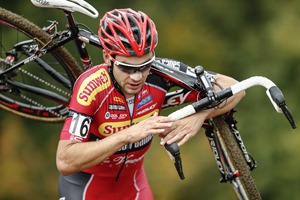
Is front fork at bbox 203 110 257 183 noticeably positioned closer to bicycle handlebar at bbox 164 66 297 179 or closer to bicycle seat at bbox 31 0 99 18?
bicycle handlebar at bbox 164 66 297 179

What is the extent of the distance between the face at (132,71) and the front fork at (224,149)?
2.69 feet

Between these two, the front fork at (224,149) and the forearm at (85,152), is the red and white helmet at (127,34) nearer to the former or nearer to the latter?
the forearm at (85,152)

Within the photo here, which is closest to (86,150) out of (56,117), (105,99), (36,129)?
(105,99)

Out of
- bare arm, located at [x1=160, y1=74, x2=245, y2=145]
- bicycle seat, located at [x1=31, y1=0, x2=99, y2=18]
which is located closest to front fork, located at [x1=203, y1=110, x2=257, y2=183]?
bare arm, located at [x1=160, y1=74, x2=245, y2=145]

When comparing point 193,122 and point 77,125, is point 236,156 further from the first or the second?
point 77,125

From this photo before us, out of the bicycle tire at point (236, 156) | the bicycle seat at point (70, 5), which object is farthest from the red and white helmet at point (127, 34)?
the bicycle tire at point (236, 156)

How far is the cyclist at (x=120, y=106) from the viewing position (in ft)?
14.4

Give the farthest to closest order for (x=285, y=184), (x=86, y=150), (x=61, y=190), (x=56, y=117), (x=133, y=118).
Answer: (x=285, y=184)
(x=56, y=117)
(x=61, y=190)
(x=133, y=118)
(x=86, y=150)

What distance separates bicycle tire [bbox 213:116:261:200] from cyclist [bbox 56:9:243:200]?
164 millimetres

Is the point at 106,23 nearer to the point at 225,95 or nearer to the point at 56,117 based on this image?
the point at 225,95

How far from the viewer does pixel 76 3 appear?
5.27 meters

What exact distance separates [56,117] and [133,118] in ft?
4.63

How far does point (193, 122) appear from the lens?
15.5 ft

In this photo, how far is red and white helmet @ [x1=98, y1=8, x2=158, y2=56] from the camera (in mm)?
4398
